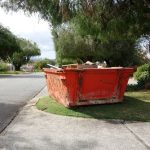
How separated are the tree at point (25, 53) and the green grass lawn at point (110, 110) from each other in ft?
265

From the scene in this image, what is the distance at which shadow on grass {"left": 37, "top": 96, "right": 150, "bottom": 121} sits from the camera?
10.2 meters

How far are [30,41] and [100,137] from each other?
304 feet

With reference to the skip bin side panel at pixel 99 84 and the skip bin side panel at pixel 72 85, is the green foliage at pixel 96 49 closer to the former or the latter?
the skip bin side panel at pixel 99 84

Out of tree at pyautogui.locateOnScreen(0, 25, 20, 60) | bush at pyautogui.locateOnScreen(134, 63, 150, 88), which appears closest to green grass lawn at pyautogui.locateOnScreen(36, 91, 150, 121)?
bush at pyautogui.locateOnScreen(134, 63, 150, 88)

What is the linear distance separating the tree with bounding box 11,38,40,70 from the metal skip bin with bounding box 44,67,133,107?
81.0 meters

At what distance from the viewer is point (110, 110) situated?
11.2 m

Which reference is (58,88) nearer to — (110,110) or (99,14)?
(110,110)

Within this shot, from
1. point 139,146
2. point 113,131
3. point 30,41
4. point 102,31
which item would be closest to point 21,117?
point 113,131

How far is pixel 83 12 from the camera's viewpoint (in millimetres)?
11797

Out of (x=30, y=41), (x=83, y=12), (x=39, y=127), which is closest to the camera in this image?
(x=39, y=127)

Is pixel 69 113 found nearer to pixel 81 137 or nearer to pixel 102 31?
pixel 81 137

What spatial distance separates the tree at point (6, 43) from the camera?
174ft

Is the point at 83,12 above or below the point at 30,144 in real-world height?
above

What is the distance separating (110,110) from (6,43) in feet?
142
